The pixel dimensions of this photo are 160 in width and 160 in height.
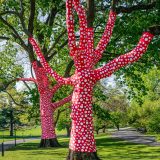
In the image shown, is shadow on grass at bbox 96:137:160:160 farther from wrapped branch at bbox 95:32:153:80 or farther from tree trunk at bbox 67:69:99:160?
wrapped branch at bbox 95:32:153:80

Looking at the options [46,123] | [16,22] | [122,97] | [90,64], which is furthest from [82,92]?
[122,97]

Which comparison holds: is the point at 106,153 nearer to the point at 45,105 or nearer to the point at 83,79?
the point at 45,105

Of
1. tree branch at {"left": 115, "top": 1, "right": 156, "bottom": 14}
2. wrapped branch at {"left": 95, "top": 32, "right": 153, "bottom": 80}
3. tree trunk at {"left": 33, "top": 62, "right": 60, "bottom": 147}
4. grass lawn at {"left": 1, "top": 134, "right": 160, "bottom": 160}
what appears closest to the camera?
wrapped branch at {"left": 95, "top": 32, "right": 153, "bottom": 80}

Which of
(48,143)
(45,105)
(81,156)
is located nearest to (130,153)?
(81,156)

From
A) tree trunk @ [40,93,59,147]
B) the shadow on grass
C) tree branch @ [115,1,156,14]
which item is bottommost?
the shadow on grass

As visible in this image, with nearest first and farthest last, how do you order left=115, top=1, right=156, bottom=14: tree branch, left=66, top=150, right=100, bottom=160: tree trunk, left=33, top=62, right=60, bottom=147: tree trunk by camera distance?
1. left=66, top=150, right=100, bottom=160: tree trunk
2. left=115, top=1, right=156, bottom=14: tree branch
3. left=33, top=62, right=60, bottom=147: tree trunk

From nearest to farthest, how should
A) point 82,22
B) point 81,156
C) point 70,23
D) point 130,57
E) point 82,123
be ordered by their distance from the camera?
point 130,57 < point 81,156 < point 82,123 < point 70,23 < point 82,22

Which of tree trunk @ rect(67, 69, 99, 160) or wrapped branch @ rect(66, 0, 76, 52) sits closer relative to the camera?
tree trunk @ rect(67, 69, 99, 160)

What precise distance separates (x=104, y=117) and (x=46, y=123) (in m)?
8.42

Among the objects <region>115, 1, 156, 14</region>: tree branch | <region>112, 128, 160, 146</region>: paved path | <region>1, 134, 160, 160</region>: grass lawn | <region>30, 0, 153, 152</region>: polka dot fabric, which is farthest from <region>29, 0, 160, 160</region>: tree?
<region>112, 128, 160, 146</region>: paved path

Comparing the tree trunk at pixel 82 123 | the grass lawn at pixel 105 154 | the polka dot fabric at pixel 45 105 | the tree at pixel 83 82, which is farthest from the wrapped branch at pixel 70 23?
the polka dot fabric at pixel 45 105

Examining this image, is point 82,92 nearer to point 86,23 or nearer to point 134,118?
point 86,23

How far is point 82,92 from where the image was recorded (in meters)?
14.4

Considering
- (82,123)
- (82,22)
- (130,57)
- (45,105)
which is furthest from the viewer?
(45,105)
